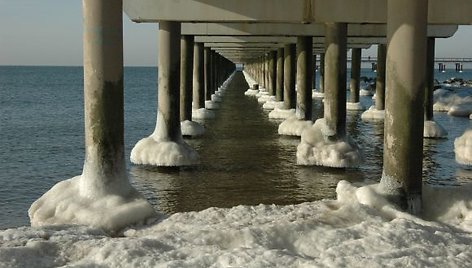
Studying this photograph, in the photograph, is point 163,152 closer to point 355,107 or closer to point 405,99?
point 405,99

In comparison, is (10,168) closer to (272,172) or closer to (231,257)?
(272,172)

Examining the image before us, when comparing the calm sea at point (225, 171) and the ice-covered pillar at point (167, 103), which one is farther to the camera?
the ice-covered pillar at point (167, 103)

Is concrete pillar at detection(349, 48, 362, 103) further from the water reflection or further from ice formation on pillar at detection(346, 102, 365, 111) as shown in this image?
the water reflection

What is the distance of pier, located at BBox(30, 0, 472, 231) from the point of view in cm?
942

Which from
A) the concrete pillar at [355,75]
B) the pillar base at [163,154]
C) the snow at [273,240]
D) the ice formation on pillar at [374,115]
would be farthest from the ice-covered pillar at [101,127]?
the concrete pillar at [355,75]

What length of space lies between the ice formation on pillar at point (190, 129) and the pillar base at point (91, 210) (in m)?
11.5

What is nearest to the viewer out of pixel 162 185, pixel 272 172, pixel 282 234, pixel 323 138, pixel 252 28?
pixel 282 234

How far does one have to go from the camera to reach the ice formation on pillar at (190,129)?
69.8 ft

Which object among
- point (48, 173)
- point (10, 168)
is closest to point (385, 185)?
point (48, 173)

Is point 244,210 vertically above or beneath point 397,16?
beneath

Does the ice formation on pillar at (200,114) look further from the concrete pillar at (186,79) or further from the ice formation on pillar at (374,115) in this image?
the ice formation on pillar at (374,115)

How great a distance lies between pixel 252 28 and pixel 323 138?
6624 millimetres

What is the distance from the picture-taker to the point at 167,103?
52.1ft

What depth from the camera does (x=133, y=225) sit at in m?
8.94
